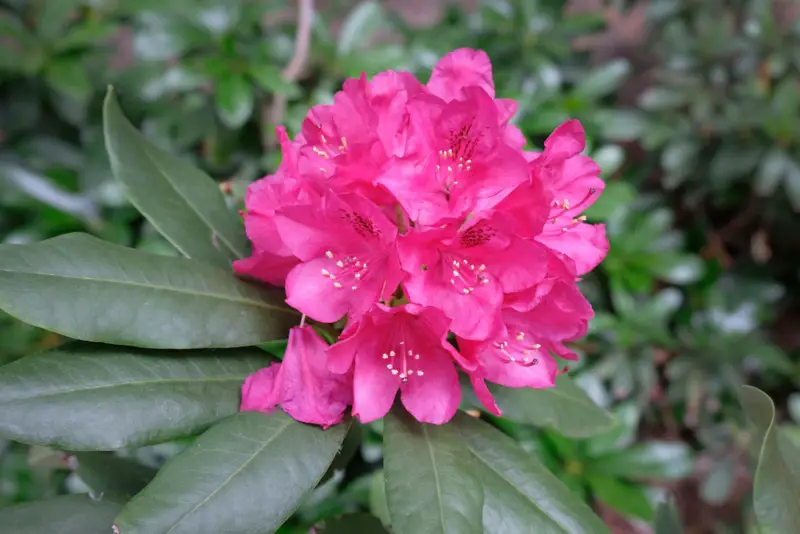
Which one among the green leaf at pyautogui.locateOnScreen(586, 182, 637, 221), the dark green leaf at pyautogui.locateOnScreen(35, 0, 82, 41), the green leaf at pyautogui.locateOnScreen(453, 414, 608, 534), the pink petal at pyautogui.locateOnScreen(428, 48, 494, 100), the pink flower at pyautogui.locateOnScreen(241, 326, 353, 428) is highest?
the dark green leaf at pyautogui.locateOnScreen(35, 0, 82, 41)

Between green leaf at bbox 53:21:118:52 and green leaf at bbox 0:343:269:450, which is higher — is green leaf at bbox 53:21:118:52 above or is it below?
above

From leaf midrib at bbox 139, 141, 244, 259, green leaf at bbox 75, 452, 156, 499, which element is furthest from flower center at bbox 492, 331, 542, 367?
green leaf at bbox 75, 452, 156, 499

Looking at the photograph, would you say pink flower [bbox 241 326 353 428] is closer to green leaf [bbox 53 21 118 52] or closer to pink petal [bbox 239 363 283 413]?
pink petal [bbox 239 363 283 413]

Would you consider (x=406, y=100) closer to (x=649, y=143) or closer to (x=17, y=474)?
(x=649, y=143)

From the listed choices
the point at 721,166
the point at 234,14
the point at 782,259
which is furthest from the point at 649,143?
the point at 234,14

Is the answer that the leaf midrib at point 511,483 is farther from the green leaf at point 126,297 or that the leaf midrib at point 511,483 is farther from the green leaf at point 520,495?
the green leaf at point 126,297

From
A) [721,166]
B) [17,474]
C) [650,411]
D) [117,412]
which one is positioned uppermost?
[117,412]

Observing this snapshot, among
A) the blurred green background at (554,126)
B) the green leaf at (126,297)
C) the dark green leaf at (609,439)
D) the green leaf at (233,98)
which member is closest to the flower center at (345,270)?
the green leaf at (126,297)
